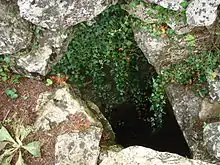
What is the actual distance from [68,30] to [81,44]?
4.09 ft

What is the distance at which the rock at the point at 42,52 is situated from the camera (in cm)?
697

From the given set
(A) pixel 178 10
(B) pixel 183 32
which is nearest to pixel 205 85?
(B) pixel 183 32

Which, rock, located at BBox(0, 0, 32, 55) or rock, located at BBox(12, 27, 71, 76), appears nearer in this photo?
rock, located at BBox(0, 0, 32, 55)

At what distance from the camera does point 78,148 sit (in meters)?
6.74

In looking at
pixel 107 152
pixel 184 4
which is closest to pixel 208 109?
pixel 107 152

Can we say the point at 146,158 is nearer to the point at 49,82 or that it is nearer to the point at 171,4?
the point at 171,4

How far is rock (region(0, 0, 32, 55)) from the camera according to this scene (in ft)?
21.4

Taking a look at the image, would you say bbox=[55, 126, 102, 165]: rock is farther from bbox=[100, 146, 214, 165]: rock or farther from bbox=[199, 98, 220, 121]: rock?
bbox=[199, 98, 220, 121]: rock

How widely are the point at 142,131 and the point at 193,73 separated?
10.8 ft

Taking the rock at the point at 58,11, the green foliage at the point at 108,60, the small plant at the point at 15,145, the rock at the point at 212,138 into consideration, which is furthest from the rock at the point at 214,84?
the small plant at the point at 15,145

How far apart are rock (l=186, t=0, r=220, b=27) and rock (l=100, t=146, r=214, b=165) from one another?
Result: 7.61 feet

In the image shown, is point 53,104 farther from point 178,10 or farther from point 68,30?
point 178,10

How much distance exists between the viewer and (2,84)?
754 centimetres

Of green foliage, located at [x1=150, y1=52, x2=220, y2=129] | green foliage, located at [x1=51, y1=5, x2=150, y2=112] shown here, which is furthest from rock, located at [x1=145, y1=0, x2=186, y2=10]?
green foliage, located at [x1=150, y1=52, x2=220, y2=129]
